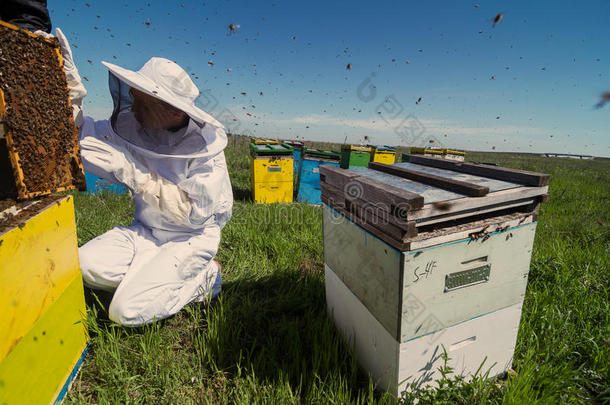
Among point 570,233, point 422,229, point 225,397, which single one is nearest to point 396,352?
point 422,229

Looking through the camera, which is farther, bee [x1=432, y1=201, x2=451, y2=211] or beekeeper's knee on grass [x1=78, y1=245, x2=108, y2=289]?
beekeeper's knee on grass [x1=78, y1=245, x2=108, y2=289]

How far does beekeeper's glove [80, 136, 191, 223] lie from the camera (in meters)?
1.69

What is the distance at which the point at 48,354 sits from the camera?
1212 mm

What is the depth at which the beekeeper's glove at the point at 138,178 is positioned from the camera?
5.54 ft

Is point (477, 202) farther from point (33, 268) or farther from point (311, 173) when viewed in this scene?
point (311, 173)

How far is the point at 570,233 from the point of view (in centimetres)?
405

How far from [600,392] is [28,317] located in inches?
107

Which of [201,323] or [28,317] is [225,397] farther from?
[28,317]

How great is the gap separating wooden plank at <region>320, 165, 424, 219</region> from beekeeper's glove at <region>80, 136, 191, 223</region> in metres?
1.01

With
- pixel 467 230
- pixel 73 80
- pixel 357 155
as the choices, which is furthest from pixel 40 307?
pixel 357 155

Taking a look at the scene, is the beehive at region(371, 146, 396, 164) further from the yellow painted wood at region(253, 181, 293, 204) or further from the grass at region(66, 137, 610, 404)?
the grass at region(66, 137, 610, 404)

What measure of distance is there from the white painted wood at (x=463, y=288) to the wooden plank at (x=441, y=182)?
23cm

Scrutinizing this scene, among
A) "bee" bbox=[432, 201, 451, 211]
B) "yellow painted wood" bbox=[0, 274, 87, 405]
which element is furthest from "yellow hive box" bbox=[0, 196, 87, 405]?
"bee" bbox=[432, 201, 451, 211]

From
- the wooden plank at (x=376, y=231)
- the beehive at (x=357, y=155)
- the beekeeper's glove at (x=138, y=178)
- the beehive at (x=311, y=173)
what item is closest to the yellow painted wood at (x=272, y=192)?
the beehive at (x=311, y=173)
